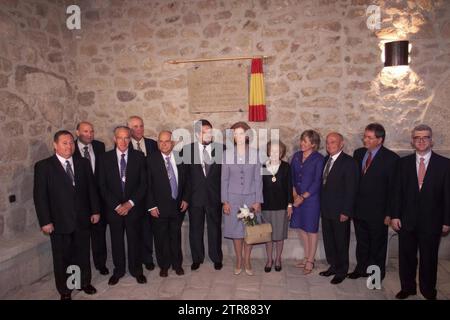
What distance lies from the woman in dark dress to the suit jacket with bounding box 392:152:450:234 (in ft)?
3.65

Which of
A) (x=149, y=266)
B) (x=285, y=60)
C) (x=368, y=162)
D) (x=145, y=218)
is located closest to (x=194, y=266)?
(x=149, y=266)

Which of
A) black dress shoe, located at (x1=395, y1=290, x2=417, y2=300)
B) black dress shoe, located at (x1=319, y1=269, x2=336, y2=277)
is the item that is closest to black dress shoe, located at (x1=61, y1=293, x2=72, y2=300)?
black dress shoe, located at (x1=319, y1=269, x2=336, y2=277)

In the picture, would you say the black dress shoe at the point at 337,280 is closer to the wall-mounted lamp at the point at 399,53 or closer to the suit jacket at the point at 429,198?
the suit jacket at the point at 429,198

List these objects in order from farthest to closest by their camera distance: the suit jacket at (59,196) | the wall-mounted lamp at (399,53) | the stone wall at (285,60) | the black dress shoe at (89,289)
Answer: the stone wall at (285,60) → the wall-mounted lamp at (399,53) → the black dress shoe at (89,289) → the suit jacket at (59,196)

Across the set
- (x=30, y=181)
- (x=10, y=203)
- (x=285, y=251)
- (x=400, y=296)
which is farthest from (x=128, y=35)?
(x=400, y=296)

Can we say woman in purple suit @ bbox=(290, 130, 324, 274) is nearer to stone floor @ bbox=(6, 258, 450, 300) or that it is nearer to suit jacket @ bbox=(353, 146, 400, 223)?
stone floor @ bbox=(6, 258, 450, 300)


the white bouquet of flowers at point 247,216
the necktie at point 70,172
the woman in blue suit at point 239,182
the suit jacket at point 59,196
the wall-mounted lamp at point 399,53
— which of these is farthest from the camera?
the wall-mounted lamp at point 399,53

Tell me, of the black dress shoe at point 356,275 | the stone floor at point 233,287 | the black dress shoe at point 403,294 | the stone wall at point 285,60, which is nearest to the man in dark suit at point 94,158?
the stone floor at point 233,287

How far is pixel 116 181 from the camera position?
3.35m

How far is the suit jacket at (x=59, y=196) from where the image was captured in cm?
298

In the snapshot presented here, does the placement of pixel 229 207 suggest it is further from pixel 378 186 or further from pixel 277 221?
pixel 378 186

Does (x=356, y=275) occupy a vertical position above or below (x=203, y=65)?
below

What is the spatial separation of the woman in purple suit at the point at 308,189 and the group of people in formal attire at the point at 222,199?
11 mm

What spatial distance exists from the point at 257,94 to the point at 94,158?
87.4 inches
